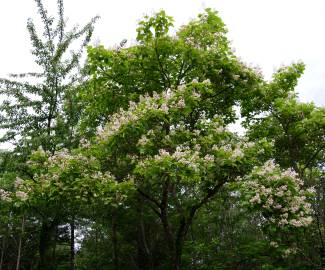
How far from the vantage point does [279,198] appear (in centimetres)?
884

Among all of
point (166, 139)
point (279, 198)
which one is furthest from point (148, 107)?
point (279, 198)

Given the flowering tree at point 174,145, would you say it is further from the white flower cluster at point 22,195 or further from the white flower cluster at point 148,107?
the white flower cluster at point 22,195

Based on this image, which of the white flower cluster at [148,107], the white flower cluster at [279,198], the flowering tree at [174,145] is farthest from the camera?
the white flower cluster at [148,107]

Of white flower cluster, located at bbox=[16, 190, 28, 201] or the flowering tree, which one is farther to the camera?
white flower cluster, located at bbox=[16, 190, 28, 201]

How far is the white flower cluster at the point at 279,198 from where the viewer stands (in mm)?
8664

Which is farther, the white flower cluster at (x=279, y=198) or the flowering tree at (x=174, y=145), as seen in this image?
the white flower cluster at (x=279, y=198)

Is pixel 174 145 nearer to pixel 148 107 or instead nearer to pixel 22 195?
pixel 148 107

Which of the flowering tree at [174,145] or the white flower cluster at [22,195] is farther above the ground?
the flowering tree at [174,145]

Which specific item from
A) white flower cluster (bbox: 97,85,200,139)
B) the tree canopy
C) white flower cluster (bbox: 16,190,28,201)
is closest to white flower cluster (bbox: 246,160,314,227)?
the tree canopy

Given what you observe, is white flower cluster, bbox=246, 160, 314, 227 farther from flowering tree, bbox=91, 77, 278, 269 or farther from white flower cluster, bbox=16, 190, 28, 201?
white flower cluster, bbox=16, 190, 28, 201

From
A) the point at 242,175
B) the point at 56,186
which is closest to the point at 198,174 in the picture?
the point at 242,175

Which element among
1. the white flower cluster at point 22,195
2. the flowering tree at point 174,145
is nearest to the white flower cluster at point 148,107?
the flowering tree at point 174,145

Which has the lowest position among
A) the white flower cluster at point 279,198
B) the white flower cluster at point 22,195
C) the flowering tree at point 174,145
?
the white flower cluster at point 279,198

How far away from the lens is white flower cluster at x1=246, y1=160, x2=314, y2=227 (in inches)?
341
